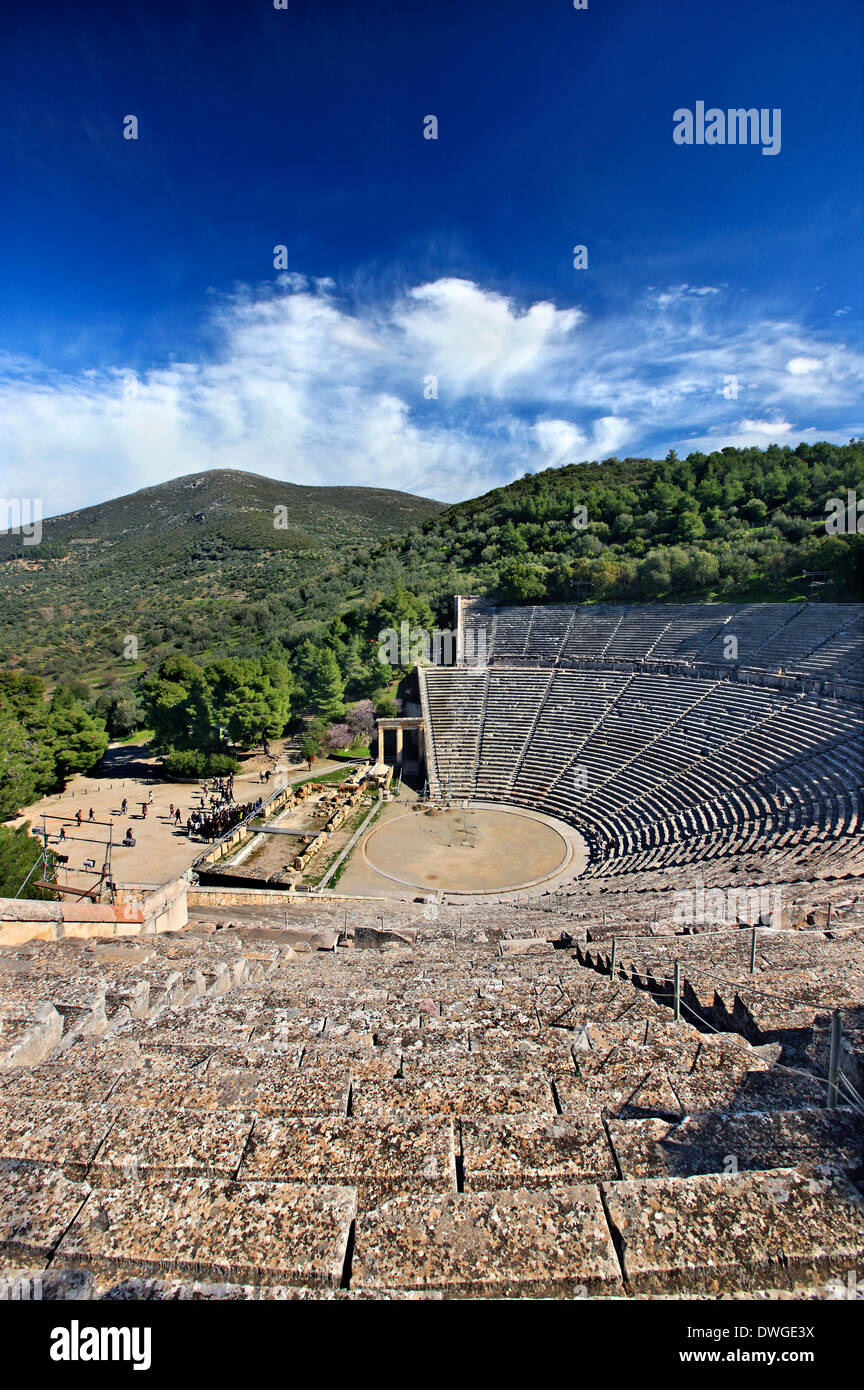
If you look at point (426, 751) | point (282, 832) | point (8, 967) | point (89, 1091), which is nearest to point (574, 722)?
point (426, 751)

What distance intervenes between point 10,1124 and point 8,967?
218 inches

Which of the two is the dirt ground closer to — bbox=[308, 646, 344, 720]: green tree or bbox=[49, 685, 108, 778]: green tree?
bbox=[49, 685, 108, 778]: green tree

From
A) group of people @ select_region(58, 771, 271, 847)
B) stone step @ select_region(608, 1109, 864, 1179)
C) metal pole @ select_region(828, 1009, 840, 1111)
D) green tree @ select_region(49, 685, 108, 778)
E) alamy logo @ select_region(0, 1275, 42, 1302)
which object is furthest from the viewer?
green tree @ select_region(49, 685, 108, 778)

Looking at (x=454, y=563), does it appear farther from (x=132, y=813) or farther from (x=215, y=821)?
(x=215, y=821)

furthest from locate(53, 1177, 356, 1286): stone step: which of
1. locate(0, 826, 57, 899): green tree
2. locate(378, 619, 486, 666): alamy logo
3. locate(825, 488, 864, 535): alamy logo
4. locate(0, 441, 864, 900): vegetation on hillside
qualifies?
locate(825, 488, 864, 535): alamy logo

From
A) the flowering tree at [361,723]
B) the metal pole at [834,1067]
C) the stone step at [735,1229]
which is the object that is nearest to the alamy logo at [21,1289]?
the stone step at [735,1229]

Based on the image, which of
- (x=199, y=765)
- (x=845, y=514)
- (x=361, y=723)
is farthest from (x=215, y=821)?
(x=845, y=514)
